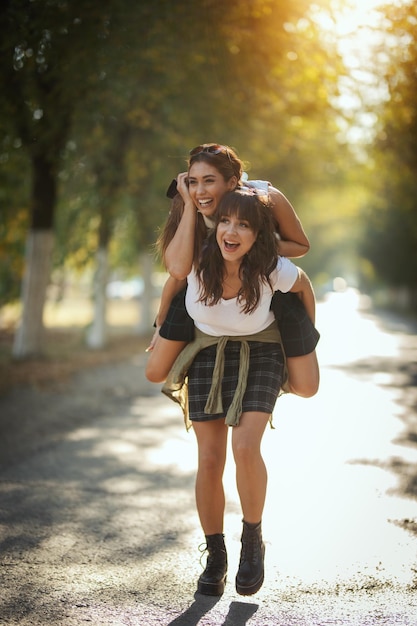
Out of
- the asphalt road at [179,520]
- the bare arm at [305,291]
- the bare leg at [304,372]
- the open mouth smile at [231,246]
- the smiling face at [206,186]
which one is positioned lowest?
the asphalt road at [179,520]

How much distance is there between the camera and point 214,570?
3844 millimetres

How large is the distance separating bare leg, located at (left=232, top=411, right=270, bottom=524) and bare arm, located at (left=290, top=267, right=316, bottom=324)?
59 centimetres

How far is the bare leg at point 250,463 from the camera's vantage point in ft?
12.4

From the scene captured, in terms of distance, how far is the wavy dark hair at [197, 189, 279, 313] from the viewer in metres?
3.72

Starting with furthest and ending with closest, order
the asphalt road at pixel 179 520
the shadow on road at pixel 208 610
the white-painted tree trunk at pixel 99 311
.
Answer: the white-painted tree trunk at pixel 99 311
the asphalt road at pixel 179 520
the shadow on road at pixel 208 610

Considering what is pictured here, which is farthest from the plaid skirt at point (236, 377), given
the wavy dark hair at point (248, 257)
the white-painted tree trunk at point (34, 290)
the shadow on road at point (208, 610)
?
the white-painted tree trunk at point (34, 290)

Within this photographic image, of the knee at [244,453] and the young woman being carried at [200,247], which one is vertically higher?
the young woman being carried at [200,247]

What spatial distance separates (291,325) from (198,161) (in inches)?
34.4

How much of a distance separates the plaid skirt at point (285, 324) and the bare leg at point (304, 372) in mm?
35

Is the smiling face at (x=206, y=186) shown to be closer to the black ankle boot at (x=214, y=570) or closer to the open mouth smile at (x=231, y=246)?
the open mouth smile at (x=231, y=246)

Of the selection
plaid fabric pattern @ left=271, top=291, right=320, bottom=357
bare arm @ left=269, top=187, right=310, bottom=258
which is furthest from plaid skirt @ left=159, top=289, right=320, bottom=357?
bare arm @ left=269, top=187, right=310, bottom=258

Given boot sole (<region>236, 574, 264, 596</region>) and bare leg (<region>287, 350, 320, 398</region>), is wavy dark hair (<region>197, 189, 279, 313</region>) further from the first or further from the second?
boot sole (<region>236, 574, 264, 596</region>)

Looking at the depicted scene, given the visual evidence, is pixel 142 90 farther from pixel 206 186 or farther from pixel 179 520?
pixel 206 186

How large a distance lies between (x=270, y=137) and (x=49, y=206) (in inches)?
228
